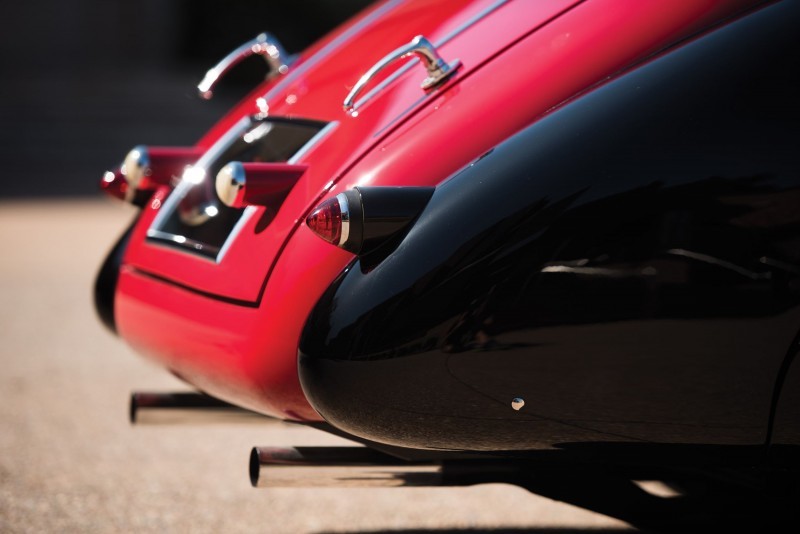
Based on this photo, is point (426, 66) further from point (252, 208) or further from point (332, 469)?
point (332, 469)

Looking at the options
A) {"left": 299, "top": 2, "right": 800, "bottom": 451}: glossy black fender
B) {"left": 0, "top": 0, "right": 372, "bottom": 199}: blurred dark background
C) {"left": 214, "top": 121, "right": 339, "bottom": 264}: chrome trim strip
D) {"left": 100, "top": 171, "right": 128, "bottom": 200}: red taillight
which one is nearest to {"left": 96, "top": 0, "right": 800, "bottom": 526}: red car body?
{"left": 299, "top": 2, "right": 800, "bottom": 451}: glossy black fender

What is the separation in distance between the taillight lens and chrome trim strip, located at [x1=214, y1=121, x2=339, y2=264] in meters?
0.36

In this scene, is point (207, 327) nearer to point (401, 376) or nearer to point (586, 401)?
point (401, 376)

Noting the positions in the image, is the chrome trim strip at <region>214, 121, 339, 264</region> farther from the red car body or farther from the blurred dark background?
the blurred dark background

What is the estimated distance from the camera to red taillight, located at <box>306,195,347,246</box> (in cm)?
189

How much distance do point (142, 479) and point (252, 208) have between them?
1430 millimetres

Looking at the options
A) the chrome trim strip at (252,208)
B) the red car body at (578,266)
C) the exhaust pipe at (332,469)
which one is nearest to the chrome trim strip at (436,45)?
the chrome trim strip at (252,208)

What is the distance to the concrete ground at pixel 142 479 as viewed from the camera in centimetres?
295

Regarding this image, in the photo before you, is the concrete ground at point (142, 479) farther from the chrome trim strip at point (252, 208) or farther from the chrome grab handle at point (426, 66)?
the chrome grab handle at point (426, 66)

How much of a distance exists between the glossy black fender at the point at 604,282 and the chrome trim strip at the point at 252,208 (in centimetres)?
43

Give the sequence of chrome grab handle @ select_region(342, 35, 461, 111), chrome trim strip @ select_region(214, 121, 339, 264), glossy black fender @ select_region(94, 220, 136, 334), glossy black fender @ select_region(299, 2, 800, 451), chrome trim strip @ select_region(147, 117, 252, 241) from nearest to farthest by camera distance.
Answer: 1. glossy black fender @ select_region(299, 2, 800, 451)
2. chrome grab handle @ select_region(342, 35, 461, 111)
3. chrome trim strip @ select_region(214, 121, 339, 264)
4. chrome trim strip @ select_region(147, 117, 252, 241)
5. glossy black fender @ select_region(94, 220, 136, 334)

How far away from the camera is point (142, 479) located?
3.32 m

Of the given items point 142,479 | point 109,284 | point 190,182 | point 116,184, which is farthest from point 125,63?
point 190,182

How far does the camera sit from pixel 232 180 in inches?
84.0
